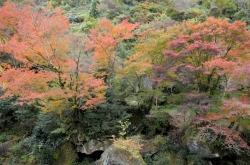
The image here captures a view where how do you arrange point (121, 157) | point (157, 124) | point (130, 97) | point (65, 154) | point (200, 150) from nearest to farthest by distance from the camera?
point (121, 157)
point (200, 150)
point (65, 154)
point (157, 124)
point (130, 97)

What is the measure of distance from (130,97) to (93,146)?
4.17 m

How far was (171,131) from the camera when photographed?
14.0m

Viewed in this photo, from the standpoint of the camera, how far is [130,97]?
48.1 ft

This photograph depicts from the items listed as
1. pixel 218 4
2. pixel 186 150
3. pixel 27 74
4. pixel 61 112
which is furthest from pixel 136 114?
pixel 218 4

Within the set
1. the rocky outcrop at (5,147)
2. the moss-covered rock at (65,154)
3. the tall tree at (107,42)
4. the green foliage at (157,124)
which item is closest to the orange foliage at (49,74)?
the tall tree at (107,42)

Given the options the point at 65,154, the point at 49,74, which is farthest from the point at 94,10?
the point at 65,154

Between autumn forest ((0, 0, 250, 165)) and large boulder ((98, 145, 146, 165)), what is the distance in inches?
2.0

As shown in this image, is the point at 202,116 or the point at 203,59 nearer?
the point at 202,116

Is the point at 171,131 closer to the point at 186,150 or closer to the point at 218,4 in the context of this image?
the point at 186,150

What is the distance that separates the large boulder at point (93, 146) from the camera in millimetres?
13242

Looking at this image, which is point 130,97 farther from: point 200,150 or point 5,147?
point 5,147

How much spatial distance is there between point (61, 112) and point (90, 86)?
3117 mm

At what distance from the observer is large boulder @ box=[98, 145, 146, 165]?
9383 mm

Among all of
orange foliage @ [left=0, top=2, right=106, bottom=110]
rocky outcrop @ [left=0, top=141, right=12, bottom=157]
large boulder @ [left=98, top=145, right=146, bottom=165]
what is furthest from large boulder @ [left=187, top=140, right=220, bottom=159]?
rocky outcrop @ [left=0, top=141, right=12, bottom=157]
